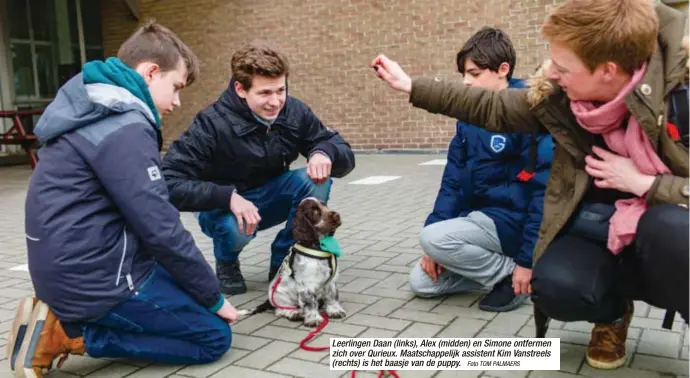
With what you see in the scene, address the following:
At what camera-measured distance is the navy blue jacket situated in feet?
9.20

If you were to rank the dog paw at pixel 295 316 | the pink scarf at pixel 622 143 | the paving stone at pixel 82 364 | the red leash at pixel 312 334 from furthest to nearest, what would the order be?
1. the dog paw at pixel 295 316
2. the paving stone at pixel 82 364
3. the red leash at pixel 312 334
4. the pink scarf at pixel 622 143

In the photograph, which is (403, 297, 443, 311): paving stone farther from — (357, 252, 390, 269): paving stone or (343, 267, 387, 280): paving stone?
(357, 252, 390, 269): paving stone

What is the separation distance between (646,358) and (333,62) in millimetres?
10809

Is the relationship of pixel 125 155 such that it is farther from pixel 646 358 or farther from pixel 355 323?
pixel 646 358

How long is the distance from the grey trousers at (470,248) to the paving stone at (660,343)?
812 mm

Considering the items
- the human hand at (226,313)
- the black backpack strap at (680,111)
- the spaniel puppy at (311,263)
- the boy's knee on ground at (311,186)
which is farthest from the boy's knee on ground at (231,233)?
the black backpack strap at (680,111)

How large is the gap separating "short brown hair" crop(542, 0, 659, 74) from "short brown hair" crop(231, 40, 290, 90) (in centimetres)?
181

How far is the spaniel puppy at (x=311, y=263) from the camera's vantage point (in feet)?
11.7

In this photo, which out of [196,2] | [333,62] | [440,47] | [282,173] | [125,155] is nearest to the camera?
[125,155]

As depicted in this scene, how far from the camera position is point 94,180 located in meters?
2.87

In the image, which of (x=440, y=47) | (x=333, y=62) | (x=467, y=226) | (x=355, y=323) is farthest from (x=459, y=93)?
(x=333, y=62)

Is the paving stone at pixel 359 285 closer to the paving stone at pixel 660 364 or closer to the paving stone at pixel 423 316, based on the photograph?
the paving stone at pixel 423 316

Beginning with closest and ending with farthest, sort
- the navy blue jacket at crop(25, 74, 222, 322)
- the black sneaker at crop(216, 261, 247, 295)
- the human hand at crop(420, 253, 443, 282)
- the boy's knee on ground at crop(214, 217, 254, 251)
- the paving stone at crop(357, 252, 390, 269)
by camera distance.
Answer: the navy blue jacket at crop(25, 74, 222, 322) < the human hand at crop(420, 253, 443, 282) < the boy's knee on ground at crop(214, 217, 254, 251) < the black sneaker at crop(216, 261, 247, 295) < the paving stone at crop(357, 252, 390, 269)

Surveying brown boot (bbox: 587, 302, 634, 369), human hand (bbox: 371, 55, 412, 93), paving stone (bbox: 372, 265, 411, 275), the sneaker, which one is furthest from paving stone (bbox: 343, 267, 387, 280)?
the sneaker
